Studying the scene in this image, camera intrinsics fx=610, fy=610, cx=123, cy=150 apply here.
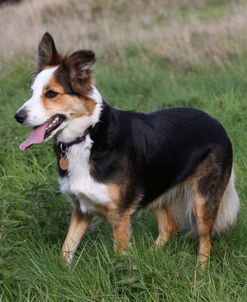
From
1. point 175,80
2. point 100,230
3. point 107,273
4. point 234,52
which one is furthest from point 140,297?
point 234,52

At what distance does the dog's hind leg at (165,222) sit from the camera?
15.6 ft

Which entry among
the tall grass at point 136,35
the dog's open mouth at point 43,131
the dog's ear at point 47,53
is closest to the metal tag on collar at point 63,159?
the dog's open mouth at point 43,131

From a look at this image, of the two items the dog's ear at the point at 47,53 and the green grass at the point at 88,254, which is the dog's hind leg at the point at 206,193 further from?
the dog's ear at the point at 47,53

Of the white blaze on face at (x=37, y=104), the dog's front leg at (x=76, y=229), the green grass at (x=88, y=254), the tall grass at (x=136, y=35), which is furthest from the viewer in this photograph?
the tall grass at (x=136, y=35)

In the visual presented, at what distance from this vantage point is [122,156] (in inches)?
163

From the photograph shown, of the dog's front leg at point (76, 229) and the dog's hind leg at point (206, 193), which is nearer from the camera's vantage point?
the dog's front leg at point (76, 229)

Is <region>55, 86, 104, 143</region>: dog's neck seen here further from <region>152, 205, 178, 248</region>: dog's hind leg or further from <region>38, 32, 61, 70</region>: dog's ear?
<region>152, 205, 178, 248</region>: dog's hind leg

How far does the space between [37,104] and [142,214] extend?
165 cm

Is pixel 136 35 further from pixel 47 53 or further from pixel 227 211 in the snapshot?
pixel 47 53

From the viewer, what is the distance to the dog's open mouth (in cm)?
391

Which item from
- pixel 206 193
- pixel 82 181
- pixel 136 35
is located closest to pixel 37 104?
pixel 82 181

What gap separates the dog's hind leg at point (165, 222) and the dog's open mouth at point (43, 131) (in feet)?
4.23

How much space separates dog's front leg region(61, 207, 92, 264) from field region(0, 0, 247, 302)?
74 mm

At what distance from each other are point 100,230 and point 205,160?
968 millimetres
